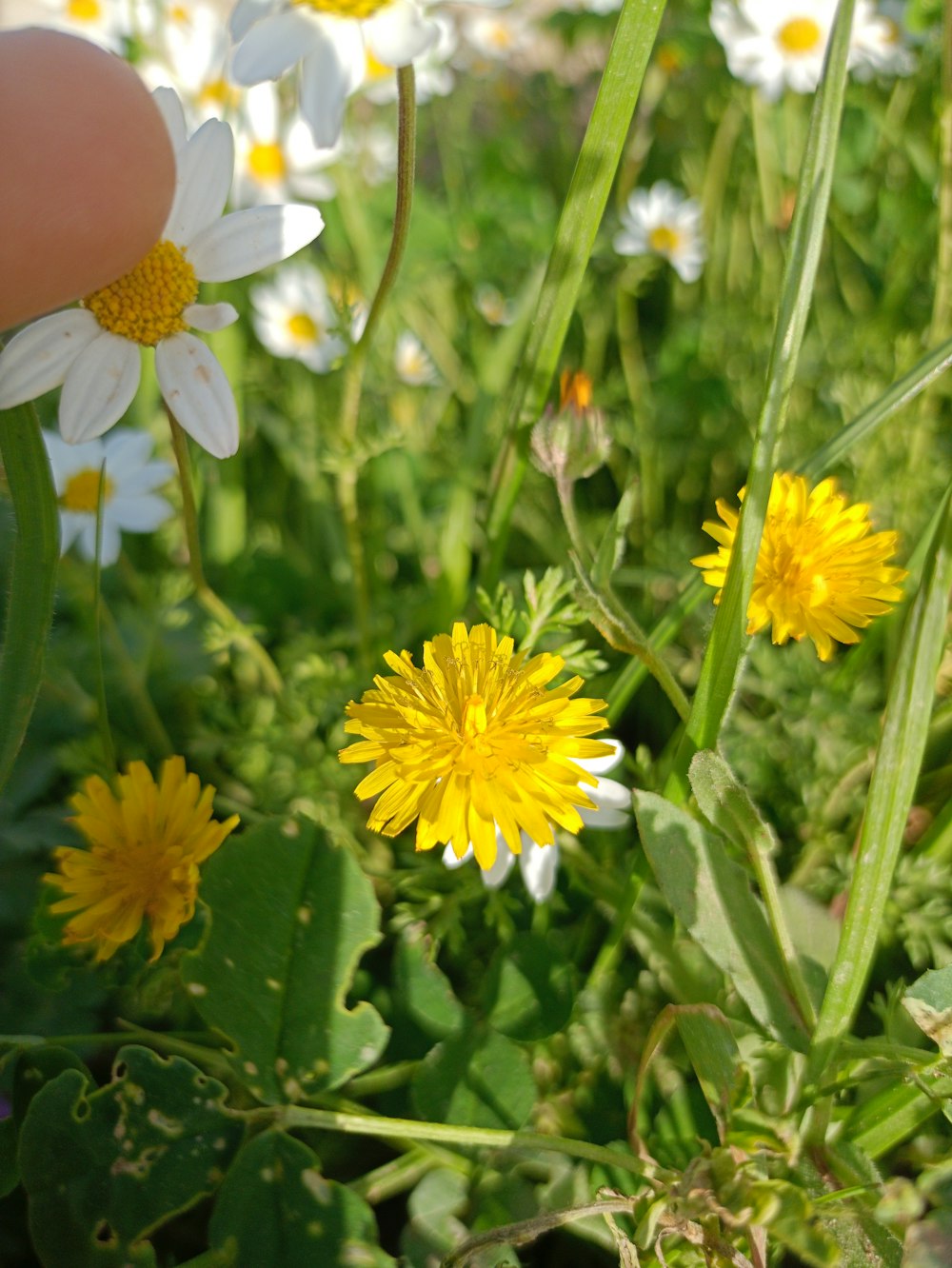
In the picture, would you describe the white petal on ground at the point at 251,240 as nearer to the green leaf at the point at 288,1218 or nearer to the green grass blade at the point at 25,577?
the green grass blade at the point at 25,577

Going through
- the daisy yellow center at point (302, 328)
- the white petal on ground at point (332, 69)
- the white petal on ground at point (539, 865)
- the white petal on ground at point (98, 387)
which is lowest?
the white petal on ground at point (539, 865)

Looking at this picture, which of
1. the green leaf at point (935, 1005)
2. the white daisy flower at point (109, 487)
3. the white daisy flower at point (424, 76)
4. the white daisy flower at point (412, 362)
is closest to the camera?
the green leaf at point (935, 1005)

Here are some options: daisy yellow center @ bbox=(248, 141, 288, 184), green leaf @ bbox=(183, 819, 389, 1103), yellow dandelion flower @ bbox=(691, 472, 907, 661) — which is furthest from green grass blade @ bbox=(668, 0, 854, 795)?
daisy yellow center @ bbox=(248, 141, 288, 184)

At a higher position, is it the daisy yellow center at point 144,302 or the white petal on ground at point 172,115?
the white petal on ground at point 172,115

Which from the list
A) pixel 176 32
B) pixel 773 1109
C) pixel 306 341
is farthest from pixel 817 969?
pixel 176 32

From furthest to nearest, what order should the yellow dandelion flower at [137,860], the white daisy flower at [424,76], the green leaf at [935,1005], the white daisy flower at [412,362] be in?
1. the white daisy flower at [412,362]
2. the white daisy flower at [424,76]
3. the yellow dandelion flower at [137,860]
4. the green leaf at [935,1005]

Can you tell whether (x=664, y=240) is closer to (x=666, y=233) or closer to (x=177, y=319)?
(x=666, y=233)

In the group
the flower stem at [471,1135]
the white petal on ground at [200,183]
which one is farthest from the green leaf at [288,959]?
the white petal on ground at [200,183]
